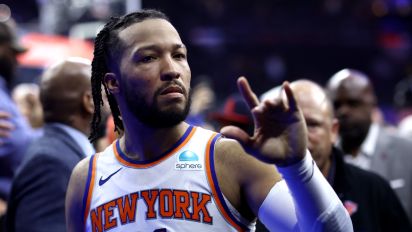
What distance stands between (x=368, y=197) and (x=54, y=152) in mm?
1746

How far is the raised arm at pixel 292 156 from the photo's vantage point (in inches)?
79.2

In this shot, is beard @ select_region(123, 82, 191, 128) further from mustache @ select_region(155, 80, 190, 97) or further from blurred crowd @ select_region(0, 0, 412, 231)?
blurred crowd @ select_region(0, 0, 412, 231)

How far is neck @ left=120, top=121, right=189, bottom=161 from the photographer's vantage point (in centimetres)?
261

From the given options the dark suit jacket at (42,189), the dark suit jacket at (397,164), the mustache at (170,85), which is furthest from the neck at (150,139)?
the dark suit jacket at (397,164)

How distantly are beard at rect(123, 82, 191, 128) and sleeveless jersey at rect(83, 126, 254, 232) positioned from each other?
0.36 ft

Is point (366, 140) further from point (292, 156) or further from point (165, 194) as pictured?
point (292, 156)

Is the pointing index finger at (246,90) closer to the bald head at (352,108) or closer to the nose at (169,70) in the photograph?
the nose at (169,70)

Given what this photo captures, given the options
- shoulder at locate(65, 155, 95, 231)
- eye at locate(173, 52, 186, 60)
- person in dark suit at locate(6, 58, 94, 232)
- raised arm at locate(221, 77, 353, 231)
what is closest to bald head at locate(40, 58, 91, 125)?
person in dark suit at locate(6, 58, 94, 232)

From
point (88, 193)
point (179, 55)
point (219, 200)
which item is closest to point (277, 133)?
point (219, 200)

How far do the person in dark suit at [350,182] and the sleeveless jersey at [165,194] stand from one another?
134 cm

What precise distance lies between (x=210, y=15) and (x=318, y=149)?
12808mm

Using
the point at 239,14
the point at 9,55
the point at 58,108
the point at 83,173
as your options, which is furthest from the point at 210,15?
the point at 83,173

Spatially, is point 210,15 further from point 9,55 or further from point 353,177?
point 353,177

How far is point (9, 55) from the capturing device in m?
5.15
